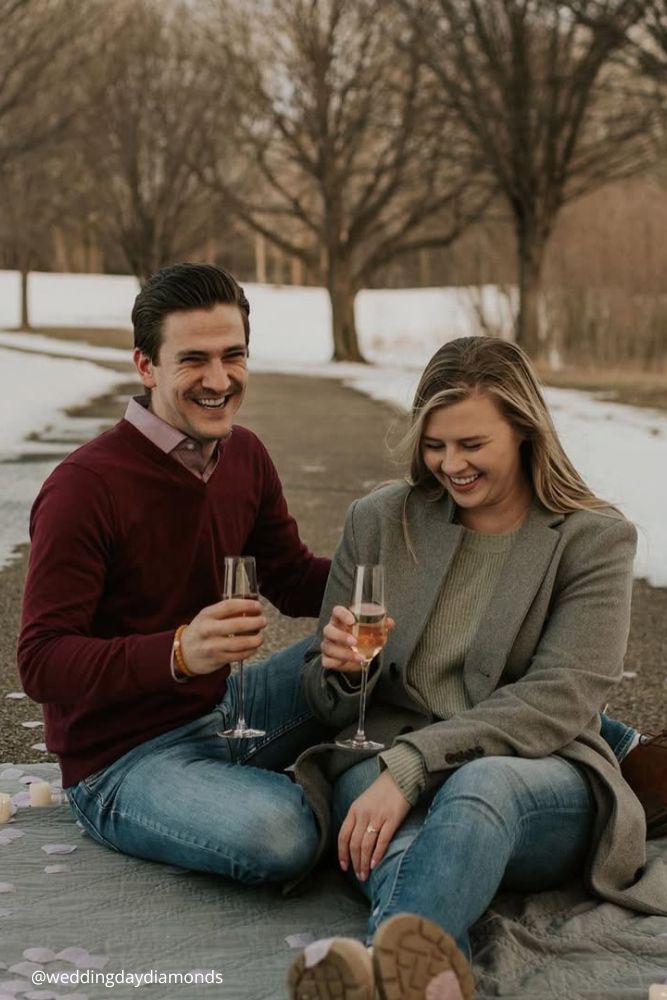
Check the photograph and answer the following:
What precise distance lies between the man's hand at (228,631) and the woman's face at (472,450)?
0.67 m

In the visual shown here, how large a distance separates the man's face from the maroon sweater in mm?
139

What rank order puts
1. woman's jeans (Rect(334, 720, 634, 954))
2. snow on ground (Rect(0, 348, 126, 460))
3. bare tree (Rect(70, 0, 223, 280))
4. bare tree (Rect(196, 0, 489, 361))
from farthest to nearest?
bare tree (Rect(70, 0, 223, 280))
bare tree (Rect(196, 0, 489, 361))
snow on ground (Rect(0, 348, 126, 460))
woman's jeans (Rect(334, 720, 634, 954))

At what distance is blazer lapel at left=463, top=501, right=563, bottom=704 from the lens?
154 inches

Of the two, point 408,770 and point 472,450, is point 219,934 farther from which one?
point 472,450

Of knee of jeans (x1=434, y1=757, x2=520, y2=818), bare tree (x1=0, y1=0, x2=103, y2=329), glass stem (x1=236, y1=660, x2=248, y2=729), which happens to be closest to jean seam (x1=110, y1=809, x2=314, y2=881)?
glass stem (x1=236, y1=660, x2=248, y2=729)

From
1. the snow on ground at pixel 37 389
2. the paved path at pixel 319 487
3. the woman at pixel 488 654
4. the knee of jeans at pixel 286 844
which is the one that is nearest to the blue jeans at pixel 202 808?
the knee of jeans at pixel 286 844

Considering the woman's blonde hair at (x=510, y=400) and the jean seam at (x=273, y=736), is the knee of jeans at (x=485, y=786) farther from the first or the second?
the jean seam at (x=273, y=736)

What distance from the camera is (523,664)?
13.0ft

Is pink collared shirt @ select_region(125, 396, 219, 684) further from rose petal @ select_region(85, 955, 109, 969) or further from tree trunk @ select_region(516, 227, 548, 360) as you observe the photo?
tree trunk @ select_region(516, 227, 548, 360)

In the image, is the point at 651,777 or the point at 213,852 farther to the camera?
the point at 651,777

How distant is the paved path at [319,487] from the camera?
608cm

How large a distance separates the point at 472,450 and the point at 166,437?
2.92 feet

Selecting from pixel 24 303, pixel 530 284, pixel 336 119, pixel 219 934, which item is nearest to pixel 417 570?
pixel 219 934

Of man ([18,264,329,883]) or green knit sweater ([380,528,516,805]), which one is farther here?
green knit sweater ([380,528,516,805])
